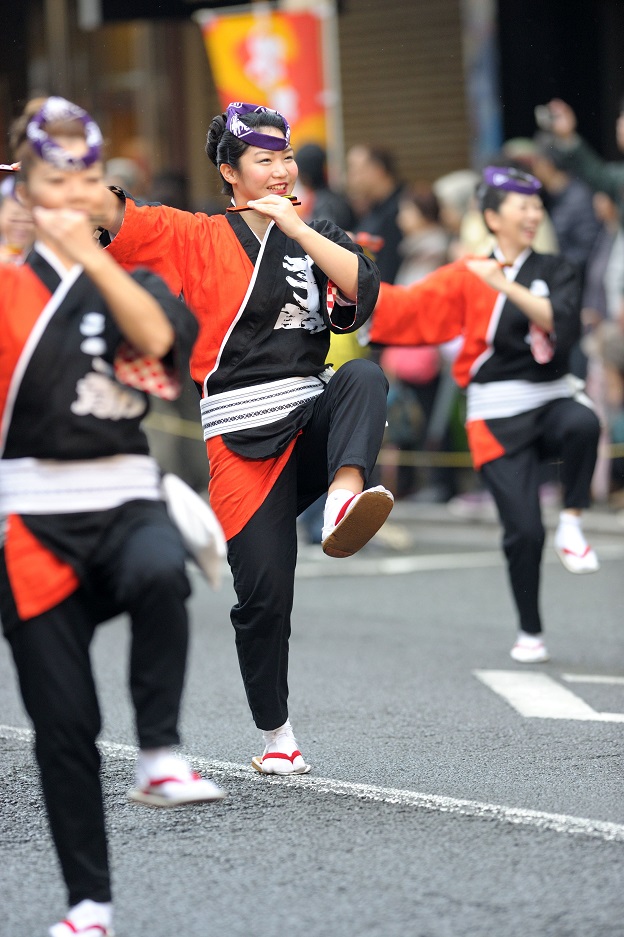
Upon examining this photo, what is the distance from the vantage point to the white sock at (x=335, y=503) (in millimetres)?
4738

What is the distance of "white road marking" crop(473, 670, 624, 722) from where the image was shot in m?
5.86

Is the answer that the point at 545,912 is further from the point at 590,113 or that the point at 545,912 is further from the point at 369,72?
the point at 369,72

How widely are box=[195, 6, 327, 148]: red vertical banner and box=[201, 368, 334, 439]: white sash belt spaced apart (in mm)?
7641

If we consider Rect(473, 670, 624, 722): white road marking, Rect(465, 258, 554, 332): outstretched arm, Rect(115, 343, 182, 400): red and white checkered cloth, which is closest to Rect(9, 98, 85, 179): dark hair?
Rect(115, 343, 182, 400): red and white checkered cloth

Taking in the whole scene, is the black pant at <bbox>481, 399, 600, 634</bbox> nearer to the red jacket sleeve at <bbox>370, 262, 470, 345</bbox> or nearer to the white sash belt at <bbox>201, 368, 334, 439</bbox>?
the red jacket sleeve at <bbox>370, 262, 470, 345</bbox>

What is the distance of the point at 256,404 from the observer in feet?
16.3

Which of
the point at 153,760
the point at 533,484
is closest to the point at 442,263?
the point at 533,484

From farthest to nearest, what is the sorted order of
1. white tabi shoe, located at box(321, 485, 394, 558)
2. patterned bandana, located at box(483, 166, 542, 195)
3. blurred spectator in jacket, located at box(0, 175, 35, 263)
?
blurred spectator in jacket, located at box(0, 175, 35, 263), patterned bandana, located at box(483, 166, 542, 195), white tabi shoe, located at box(321, 485, 394, 558)

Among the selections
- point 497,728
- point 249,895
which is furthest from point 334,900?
point 497,728

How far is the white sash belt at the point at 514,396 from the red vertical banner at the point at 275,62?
570cm

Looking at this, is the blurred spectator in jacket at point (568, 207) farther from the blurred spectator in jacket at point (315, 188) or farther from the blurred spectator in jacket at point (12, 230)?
the blurred spectator in jacket at point (12, 230)

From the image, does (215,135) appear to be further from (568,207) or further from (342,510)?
(568,207)

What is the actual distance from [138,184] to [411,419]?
3038mm

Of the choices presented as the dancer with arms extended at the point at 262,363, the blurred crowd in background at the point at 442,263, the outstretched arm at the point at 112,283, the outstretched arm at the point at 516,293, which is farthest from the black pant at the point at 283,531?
the blurred crowd in background at the point at 442,263
